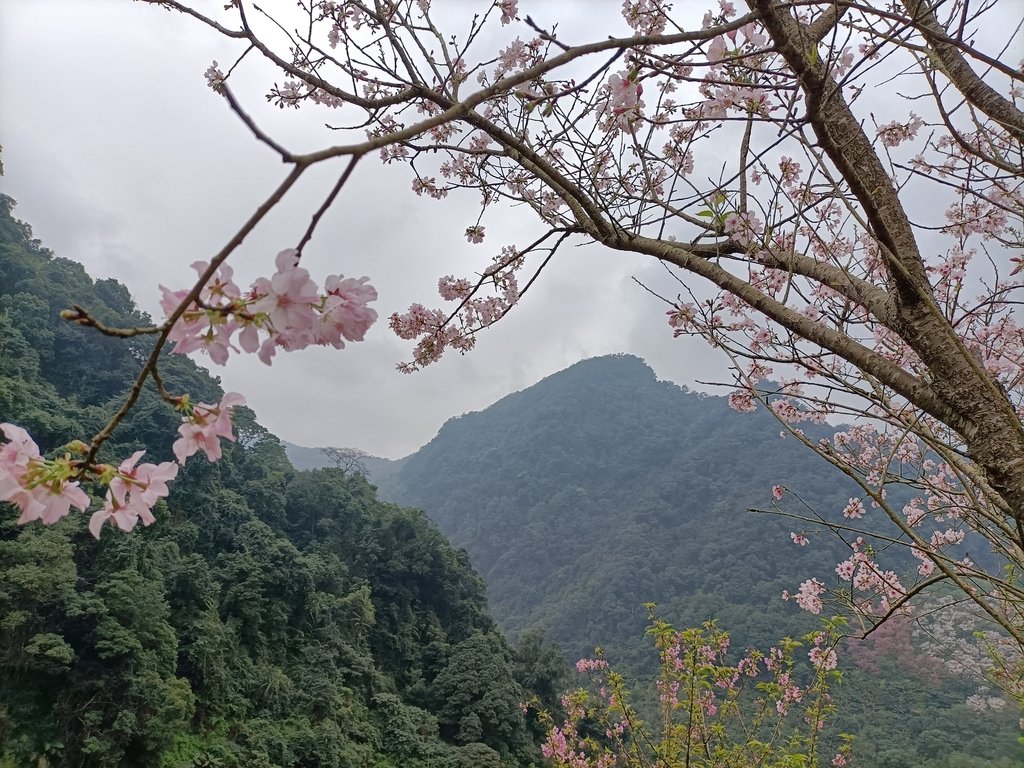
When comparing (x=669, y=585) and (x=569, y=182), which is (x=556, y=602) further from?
(x=569, y=182)

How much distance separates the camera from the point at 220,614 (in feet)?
35.3

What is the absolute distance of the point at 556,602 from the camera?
2922cm

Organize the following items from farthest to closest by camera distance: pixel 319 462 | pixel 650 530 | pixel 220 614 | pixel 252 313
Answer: pixel 319 462 → pixel 650 530 → pixel 220 614 → pixel 252 313

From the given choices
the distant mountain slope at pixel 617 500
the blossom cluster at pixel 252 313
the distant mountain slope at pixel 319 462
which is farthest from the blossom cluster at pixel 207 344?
the distant mountain slope at pixel 319 462

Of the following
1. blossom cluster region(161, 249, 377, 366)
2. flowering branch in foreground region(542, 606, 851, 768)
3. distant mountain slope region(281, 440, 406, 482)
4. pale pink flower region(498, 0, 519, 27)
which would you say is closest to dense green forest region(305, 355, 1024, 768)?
distant mountain slope region(281, 440, 406, 482)

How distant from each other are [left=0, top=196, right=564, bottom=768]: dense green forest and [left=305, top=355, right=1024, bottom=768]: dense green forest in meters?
8.92

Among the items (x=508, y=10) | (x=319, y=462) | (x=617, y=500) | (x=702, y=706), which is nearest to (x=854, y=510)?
(x=702, y=706)

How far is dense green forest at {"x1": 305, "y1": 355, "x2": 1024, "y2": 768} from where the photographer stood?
16.3 meters

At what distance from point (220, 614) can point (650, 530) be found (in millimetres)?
25722

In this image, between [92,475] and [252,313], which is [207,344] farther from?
[92,475]

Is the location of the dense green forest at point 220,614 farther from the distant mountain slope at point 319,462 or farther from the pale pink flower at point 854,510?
the distant mountain slope at point 319,462

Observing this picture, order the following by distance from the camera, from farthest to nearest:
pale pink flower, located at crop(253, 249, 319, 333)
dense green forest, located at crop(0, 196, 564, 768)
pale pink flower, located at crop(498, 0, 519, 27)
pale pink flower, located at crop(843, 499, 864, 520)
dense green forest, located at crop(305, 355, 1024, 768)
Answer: dense green forest, located at crop(305, 355, 1024, 768) → dense green forest, located at crop(0, 196, 564, 768) → pale pink flower, located at crop(843, 499, 864, 520) → pale pink flower, located at crop(498, 0, 519, 27) → pale pink flower, located at crop(253, 249, 319, 333)

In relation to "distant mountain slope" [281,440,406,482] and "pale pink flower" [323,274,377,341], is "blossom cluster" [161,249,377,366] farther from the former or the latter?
"distant mountain slope" [281,440,406,482]

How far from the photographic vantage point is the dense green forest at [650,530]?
16312 millimetres
